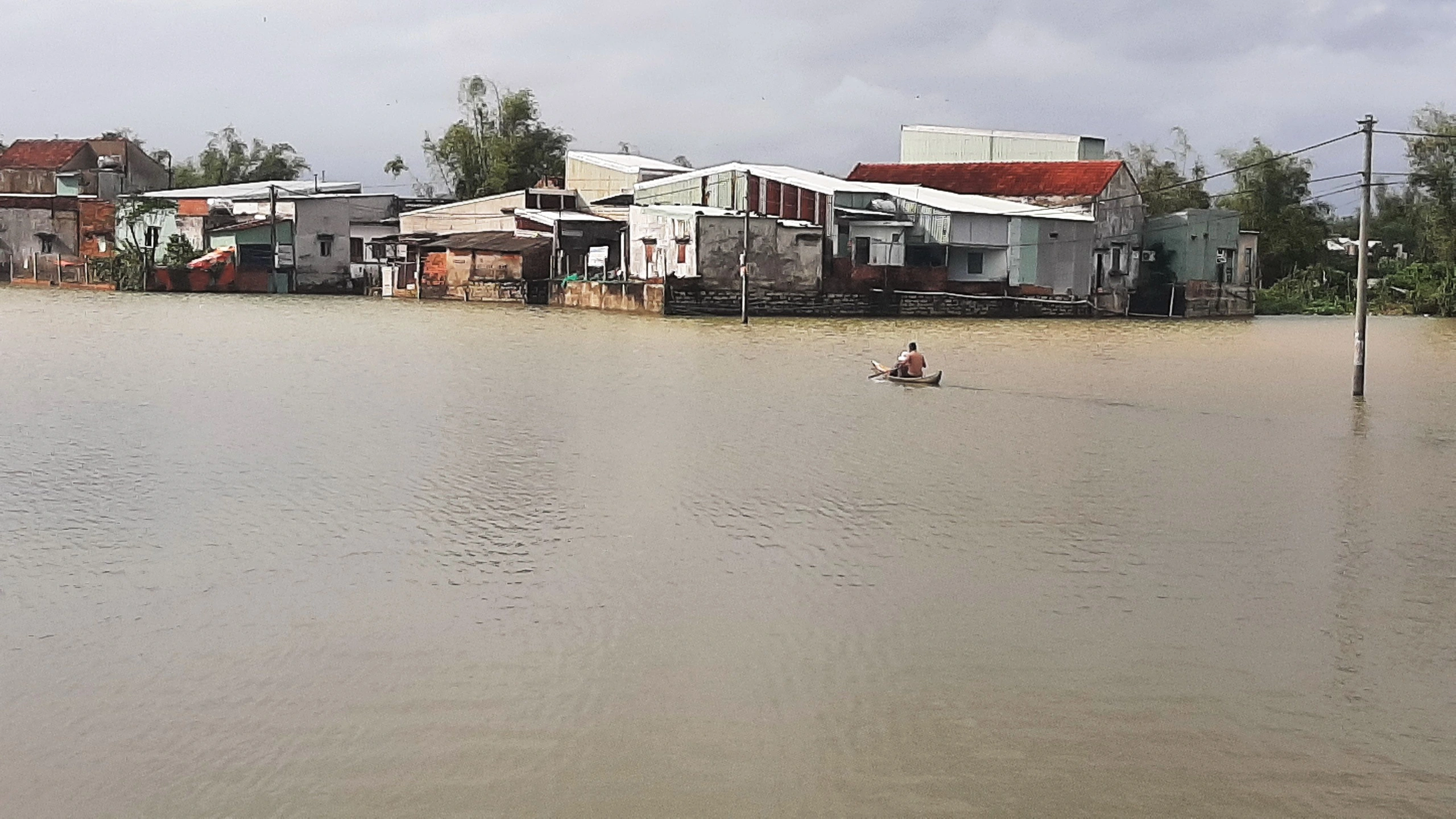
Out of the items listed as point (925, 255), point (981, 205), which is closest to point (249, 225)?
point (925, 255)

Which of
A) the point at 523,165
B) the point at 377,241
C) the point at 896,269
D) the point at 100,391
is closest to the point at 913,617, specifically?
the point at 100,391

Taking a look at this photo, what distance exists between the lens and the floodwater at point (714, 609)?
245 inches

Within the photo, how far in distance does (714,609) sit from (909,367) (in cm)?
1363

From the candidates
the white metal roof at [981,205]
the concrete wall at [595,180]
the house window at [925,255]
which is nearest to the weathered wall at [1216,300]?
the white metal roof at [981,205]

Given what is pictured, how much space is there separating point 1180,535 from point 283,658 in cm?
693

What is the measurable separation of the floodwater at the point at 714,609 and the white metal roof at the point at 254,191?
119 ft

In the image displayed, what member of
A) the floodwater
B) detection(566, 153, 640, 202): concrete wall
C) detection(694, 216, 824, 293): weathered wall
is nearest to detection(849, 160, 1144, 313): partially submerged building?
detection(694, 216, 824, 293): weathered wall

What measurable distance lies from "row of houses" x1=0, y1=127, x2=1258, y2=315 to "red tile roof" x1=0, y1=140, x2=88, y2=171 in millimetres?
1814

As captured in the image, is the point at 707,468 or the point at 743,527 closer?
the point at 743,527

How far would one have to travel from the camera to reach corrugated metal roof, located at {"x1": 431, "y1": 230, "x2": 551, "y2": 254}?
46219 mm

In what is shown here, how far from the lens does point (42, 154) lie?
63.7 meters

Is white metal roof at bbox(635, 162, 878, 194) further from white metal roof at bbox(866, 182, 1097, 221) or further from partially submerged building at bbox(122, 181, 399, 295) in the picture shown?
partially submerged building at bbox(122, 181, 399, 295)

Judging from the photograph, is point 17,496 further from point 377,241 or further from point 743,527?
point 377,241

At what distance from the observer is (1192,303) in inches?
1876
